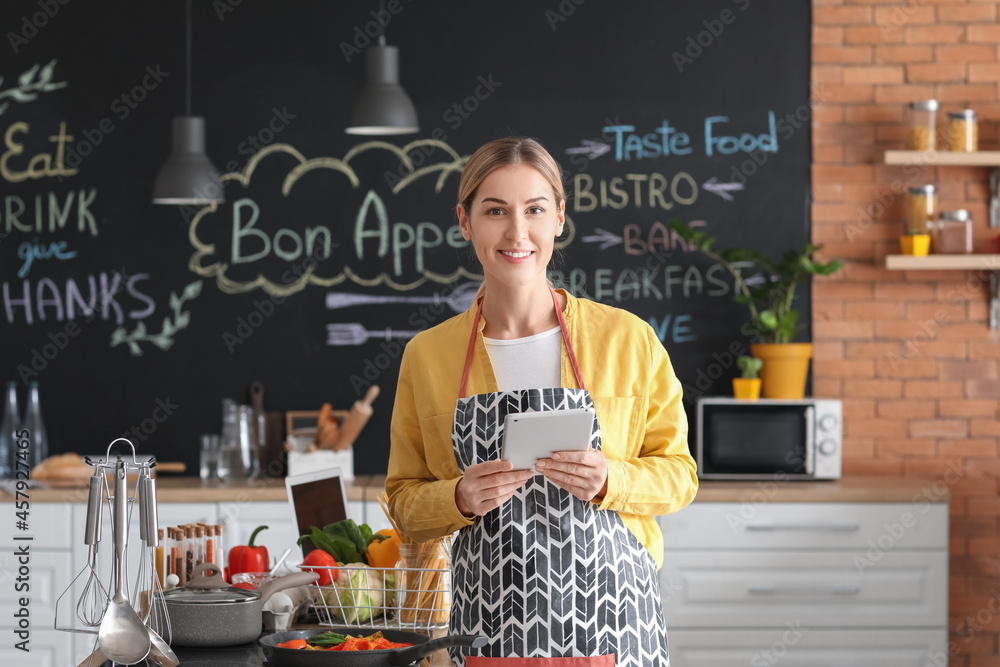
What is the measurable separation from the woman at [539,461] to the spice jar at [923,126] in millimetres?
2691

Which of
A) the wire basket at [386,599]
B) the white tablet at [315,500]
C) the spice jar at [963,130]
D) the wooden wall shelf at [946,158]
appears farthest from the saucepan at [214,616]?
the spice jar at [963,130]

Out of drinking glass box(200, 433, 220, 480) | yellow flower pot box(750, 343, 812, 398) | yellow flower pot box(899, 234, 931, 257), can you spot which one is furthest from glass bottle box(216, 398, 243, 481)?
yellow flower pot box(899, 234, 931, 257)

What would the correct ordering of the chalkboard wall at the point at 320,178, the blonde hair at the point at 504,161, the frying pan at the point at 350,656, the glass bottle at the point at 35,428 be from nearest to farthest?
the frying pan at the point at 350,656 < the blonde hair at the point at 504,161 < the glass bottle at the point at 35,428 < the chalkboard wall at the point at 320,178

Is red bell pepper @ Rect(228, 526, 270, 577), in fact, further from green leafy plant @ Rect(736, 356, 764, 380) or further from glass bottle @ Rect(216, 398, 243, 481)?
green leafy plant @ Rect(736, 356, 764, 380)

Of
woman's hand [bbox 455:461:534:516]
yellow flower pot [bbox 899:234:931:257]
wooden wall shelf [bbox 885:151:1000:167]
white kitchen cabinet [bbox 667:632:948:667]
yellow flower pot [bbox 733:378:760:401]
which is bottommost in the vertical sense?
white kitchen cabinet [bbox 667:632:948:667]

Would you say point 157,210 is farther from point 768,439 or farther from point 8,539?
point 768,439

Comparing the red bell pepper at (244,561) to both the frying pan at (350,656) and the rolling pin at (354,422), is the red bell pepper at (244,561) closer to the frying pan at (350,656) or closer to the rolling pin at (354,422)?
the frying pan at (350,656)

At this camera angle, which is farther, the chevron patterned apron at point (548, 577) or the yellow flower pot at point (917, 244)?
the yellow flower pot at point (917, 244)

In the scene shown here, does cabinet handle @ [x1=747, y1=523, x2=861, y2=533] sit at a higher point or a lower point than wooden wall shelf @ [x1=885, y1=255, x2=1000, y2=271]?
lower

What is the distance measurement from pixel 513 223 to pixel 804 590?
2.51m

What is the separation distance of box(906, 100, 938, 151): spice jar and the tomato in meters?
2.98

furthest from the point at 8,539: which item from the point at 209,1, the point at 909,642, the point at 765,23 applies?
the point at 765,23

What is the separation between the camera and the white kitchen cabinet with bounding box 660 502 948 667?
3.57 meters

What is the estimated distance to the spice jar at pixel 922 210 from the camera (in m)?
3.90
